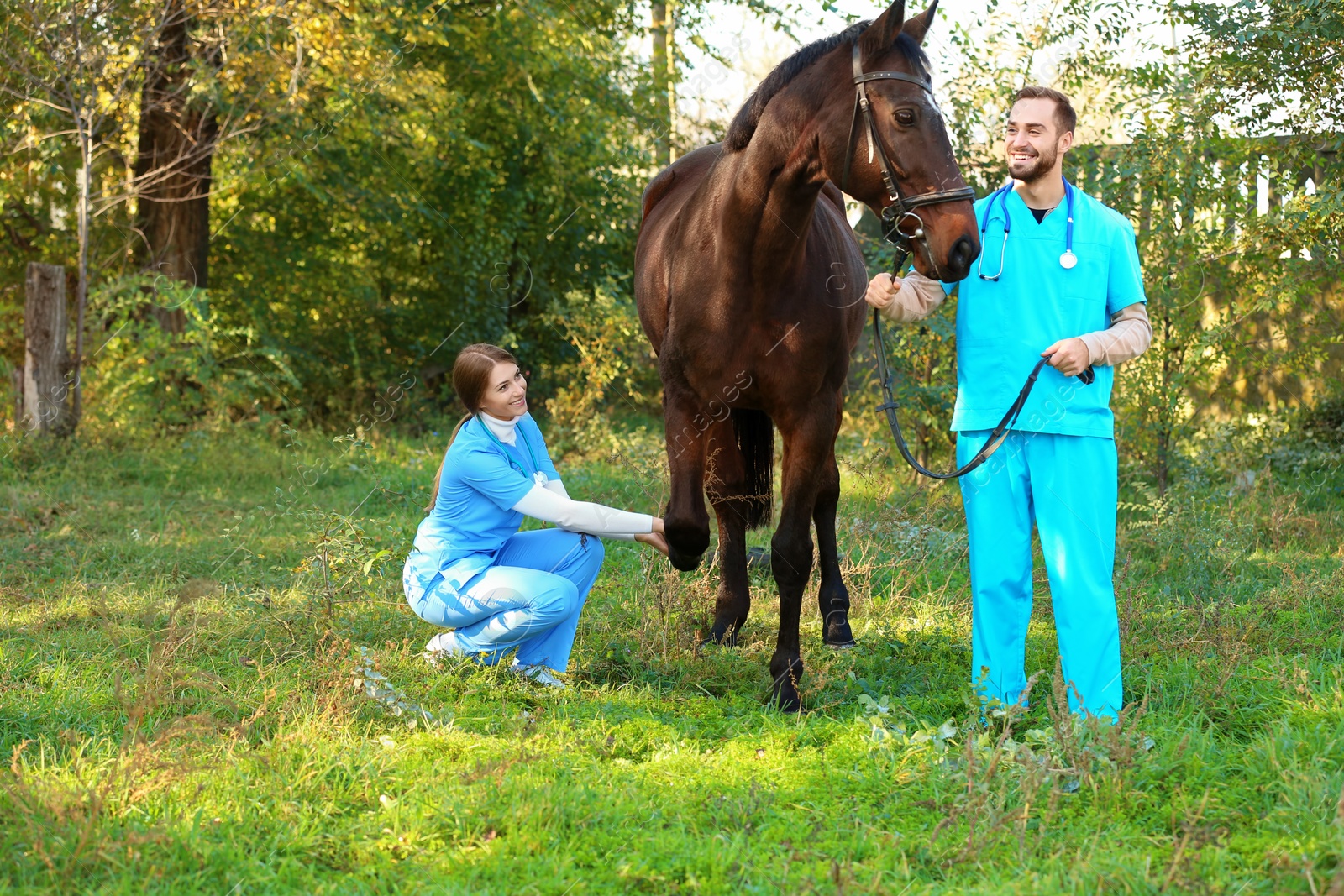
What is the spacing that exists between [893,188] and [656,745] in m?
1.81

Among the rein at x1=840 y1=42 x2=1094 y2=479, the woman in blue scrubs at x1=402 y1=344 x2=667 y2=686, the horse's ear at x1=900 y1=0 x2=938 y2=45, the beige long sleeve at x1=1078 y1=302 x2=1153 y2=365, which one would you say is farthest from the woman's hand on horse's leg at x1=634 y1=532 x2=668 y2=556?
the horse's ear at x1=900 y1=0 x2=938 y2=45

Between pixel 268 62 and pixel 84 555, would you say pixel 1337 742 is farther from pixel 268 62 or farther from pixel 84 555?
pixel 268 62

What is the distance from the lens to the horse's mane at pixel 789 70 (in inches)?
134

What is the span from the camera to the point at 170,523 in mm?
6707

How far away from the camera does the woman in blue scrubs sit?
3924 mm

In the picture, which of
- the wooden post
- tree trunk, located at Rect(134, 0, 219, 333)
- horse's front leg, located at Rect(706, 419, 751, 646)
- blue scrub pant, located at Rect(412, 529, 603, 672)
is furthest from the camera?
tree trunk, located at Rect(134, 0, 219, 333)

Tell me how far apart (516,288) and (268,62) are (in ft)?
13.2

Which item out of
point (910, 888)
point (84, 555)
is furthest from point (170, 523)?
point (910, 888)

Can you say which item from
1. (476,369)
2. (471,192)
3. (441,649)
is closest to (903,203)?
(476,369)

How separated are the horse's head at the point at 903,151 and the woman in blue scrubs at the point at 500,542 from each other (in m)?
1.35

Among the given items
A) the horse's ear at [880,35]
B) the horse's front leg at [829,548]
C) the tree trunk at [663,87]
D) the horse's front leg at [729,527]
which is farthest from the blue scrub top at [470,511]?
the tree trunk at [663,87]

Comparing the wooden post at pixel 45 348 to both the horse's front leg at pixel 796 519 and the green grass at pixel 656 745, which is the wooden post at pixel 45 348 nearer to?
the green grass at pixel 656 745

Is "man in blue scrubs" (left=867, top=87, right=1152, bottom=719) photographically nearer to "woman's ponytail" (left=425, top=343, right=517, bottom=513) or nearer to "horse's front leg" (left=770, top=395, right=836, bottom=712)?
"horse's front leg" (left=770, top=395, right=836, bottom=712)

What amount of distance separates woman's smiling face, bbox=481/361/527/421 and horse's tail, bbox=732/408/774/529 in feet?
3.41
